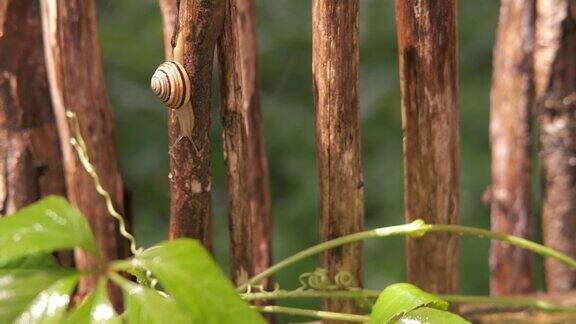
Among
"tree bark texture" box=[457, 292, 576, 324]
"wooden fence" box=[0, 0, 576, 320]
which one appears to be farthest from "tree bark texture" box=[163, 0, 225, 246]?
"tree bark texture" box=[457, 292, 576, 324]

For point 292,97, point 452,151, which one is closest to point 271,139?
point 292,97

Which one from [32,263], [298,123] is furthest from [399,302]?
[298,123]

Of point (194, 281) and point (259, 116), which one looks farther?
point (259, 116)

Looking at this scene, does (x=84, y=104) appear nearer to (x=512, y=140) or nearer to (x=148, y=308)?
(x=148, y=308)

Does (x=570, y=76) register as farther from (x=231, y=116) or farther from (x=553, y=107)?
(x=231, y=116)

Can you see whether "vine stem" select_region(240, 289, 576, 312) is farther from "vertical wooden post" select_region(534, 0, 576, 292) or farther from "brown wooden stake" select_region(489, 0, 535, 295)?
"brown wooden stake" select_region(489, 0, 535, 295)

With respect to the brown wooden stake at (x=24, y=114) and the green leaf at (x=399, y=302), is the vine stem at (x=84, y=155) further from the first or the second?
the green leaf at (x=399, y=302)
